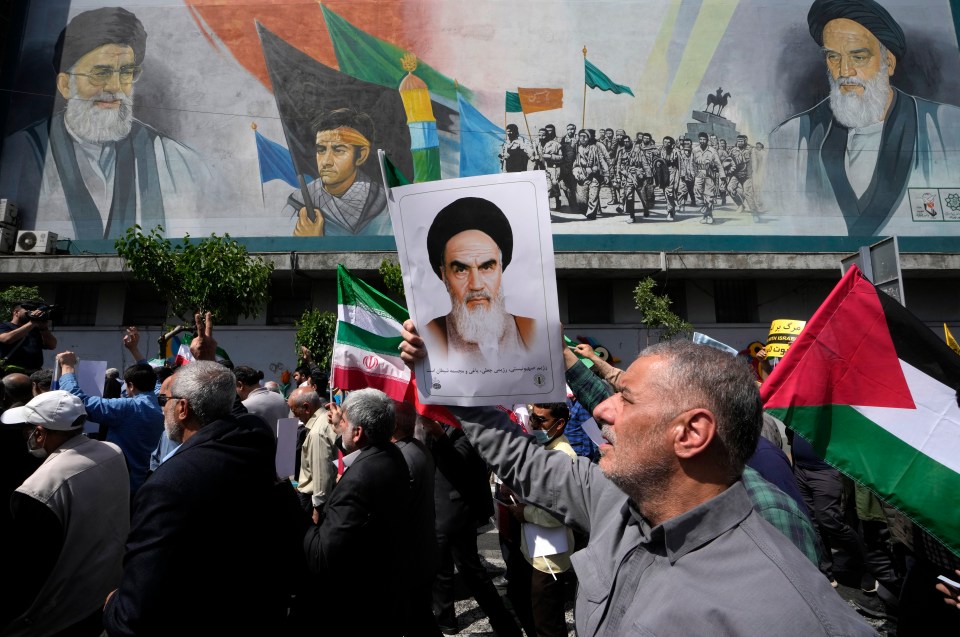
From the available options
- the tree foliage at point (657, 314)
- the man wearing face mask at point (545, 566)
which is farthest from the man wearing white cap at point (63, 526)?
the tree foliage at point (657, 314)

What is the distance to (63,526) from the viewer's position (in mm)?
3084

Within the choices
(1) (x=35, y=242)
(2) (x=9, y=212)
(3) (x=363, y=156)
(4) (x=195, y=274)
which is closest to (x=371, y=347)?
(4) (x=195, y=274)

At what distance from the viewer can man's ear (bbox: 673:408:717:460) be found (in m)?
1.50

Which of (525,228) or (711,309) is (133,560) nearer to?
(525,228)

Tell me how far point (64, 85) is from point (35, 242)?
6.61 meters

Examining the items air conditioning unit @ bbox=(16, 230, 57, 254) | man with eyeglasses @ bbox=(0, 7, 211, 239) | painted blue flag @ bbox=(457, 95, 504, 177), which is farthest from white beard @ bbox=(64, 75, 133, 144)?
painted blue flag @ bbox=(457, 95, 504, 177)

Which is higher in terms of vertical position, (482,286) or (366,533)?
(482,286)

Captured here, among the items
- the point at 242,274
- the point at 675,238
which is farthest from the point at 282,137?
the point at 675,238

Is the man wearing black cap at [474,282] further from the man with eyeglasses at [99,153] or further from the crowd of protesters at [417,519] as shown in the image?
the man with eyeglasses at [99,153]

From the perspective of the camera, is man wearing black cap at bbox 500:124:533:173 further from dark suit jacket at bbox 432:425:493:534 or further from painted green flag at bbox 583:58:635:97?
dark suit jacket at bbox 432:425:493:534

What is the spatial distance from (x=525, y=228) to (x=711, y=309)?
70.8 feet

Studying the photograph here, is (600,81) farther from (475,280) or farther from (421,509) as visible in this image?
(475,280)

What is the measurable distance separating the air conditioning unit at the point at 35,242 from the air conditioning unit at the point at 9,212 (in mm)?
661

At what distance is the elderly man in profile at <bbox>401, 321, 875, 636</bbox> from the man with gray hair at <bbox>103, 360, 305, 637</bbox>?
157 cm
